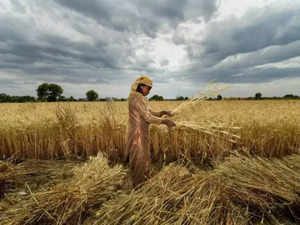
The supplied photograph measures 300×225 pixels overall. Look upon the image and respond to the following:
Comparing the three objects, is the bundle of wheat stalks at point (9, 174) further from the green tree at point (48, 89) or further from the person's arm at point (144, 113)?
the green tree at point (48, 89)

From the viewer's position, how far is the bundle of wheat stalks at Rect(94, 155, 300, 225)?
93cm

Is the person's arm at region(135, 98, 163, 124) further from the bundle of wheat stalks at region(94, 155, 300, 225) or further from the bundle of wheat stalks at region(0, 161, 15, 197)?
the bundle of wheat stalks at region(0, 161, 15, 197)

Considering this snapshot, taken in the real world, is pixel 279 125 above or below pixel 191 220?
above

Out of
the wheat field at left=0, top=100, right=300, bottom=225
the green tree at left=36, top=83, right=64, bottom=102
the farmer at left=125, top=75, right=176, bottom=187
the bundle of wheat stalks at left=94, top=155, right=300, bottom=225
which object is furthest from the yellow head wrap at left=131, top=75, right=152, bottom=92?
the green tree at left=36, top=83, right=64, bottom=102

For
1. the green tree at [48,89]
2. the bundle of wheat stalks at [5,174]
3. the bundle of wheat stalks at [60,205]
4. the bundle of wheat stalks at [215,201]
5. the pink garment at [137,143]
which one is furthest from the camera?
the green tree at [48,89]

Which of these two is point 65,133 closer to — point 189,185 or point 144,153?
point 144,153

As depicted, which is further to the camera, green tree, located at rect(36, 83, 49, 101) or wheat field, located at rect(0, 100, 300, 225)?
green tree, located at rect(36, 83, 49, 101)

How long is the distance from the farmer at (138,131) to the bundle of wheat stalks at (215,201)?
64 cm

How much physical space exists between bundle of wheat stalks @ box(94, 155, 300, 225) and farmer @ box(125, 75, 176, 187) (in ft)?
2.09

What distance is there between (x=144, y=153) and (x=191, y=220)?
1.00 metres

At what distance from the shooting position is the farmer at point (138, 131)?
173 centimetres

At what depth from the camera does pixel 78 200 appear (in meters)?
1.17

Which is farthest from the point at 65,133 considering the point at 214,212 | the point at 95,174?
the point at 214,212

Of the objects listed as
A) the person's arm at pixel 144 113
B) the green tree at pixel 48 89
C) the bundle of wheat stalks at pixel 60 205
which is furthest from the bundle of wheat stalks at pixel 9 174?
the green tree at pixel 48 89
